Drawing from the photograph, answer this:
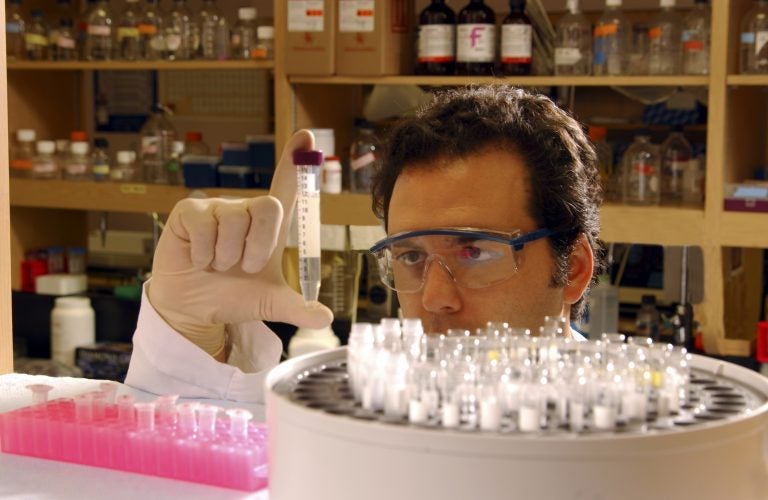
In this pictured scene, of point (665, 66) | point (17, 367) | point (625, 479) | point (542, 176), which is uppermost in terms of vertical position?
point (665, 66)

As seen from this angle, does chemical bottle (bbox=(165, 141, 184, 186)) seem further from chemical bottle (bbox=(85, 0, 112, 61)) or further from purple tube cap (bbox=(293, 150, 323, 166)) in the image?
purple tube cap (bbox=(293, 150, 323, 166))

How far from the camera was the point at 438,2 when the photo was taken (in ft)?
10.6

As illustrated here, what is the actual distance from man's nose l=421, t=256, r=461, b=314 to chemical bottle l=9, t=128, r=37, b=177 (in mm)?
2765

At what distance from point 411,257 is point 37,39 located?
2.74 m

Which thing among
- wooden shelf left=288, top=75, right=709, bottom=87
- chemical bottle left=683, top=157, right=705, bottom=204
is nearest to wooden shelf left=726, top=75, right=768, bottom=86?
wooden shelf left=288, top=75, right=709, bottom=87

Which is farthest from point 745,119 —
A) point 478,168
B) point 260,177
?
point 478,168

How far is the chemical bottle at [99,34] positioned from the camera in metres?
3.79

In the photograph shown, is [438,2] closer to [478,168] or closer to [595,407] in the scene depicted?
[478,168]

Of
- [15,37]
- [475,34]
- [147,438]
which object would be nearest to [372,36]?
[475,34]

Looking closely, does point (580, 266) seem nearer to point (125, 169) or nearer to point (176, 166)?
point (176, 166)

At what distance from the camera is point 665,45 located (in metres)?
3.06

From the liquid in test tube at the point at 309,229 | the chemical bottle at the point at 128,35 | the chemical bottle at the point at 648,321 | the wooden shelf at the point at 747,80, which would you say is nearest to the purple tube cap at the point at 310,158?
the liquid in test tube at the point at 309,229

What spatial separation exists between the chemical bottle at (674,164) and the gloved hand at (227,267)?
178 centimetres

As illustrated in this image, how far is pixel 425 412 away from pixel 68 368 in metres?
3.11
